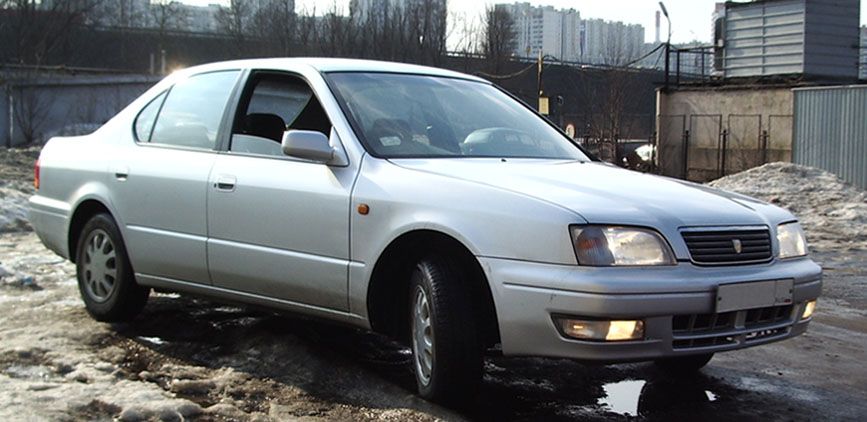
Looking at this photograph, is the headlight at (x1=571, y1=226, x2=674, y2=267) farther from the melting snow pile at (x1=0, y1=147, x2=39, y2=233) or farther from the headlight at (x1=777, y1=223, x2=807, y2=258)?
the melting snow pile at (x1=0, y1=147, x2=39, y2=233)

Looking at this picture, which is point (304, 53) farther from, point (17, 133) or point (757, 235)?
point (757, 235)

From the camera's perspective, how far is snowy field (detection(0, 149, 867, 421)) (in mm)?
4230

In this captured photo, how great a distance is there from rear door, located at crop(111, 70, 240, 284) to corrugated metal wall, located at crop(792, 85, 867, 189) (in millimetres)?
20156

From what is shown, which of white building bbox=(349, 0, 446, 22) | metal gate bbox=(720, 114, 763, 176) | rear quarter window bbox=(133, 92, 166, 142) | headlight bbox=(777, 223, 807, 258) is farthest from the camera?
white building bbox=(349, 0, 446, 22)

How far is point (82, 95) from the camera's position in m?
46.2

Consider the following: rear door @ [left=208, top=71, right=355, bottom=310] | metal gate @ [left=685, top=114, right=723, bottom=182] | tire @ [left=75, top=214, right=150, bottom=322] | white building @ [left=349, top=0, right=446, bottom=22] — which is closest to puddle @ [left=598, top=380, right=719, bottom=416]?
rear door @ [left=208, top=71, right=355, bottom=310]

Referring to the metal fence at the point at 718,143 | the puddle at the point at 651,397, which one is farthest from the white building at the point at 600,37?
the puddle at the point at 651,397

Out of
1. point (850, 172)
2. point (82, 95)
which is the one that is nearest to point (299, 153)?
point (850, 172)

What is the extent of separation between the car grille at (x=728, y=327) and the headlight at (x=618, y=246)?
0.25 m

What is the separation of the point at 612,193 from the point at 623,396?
3.60ft

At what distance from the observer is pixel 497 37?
73.6 meters

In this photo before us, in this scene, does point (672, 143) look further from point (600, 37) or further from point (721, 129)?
point (600, 37)

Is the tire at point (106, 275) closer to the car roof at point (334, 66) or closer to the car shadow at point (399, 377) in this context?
the car shadow at point (399, 377)

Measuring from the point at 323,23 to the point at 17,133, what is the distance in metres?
40.0
